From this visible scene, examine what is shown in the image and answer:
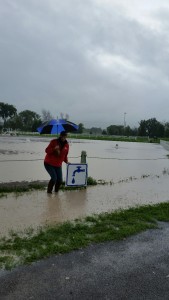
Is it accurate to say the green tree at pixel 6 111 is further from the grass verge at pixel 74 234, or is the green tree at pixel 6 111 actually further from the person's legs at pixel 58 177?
the grass verge at pixel 74 234

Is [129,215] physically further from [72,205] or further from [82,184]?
[82,184]

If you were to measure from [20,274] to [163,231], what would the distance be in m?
2.85

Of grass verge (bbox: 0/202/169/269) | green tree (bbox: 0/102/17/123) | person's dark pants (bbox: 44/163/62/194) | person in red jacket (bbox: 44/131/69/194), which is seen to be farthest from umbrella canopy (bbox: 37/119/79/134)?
green tree (bbox: 0/102/17/123)

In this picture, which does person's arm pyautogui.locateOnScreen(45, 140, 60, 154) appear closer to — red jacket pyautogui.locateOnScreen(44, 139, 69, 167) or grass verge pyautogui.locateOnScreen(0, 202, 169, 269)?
red jacket pyautogui.locateOnScreen(44, 139, 69, 167)

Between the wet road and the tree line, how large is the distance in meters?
85.6

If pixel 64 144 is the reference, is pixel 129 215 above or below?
below

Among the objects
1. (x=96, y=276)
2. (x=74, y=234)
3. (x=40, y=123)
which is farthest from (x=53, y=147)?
(x=40, y=123)

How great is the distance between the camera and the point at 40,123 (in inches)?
3809

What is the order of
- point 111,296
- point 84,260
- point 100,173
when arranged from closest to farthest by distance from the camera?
point 111,296 < point 84,260 < point 100,173

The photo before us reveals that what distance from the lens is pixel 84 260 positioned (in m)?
4.45

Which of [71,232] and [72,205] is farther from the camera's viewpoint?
[72,205]

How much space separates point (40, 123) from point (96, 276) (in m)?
94.0

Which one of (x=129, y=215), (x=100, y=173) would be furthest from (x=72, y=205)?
(x=100, y=173)

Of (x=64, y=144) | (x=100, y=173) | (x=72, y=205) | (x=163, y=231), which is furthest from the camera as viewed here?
(x=100, y=173)
